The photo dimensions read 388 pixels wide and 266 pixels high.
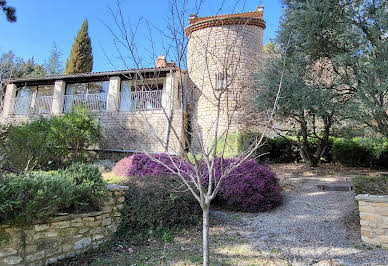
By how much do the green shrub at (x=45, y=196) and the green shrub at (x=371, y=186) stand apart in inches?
168

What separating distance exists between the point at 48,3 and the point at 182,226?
8946mm

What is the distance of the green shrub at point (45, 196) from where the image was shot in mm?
2891

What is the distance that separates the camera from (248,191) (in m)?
5.19

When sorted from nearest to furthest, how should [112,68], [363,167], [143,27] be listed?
[143,27]
[112,68]
[363,167]

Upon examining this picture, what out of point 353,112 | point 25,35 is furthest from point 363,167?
point 25,35

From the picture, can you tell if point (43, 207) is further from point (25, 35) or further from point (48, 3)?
point (25, 35)

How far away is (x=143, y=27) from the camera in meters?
2.82

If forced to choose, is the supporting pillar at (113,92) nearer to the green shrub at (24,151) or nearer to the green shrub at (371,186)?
the green shrub at (24,151)

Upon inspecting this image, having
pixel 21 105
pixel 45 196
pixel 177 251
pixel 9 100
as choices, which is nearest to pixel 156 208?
pixel 177 251

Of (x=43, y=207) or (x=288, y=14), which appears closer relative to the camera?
(x=43, y=207)

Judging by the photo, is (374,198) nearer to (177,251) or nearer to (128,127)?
(177,251)

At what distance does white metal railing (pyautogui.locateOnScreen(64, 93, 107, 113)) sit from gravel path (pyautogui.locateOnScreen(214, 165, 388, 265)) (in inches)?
390

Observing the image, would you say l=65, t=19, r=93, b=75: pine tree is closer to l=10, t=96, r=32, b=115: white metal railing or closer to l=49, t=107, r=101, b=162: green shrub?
l=10, t=96, r=32, b=115: white metal railing

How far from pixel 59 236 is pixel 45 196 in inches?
27.0
